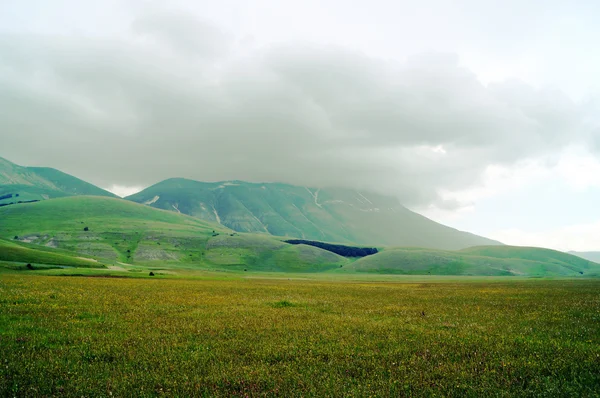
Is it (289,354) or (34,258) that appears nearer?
(289,354)

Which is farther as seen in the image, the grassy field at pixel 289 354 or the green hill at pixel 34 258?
the green hill at pixel 34 258

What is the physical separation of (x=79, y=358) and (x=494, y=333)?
60.9ft

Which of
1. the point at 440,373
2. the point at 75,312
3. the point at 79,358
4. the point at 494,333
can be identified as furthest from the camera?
the point at 75,312

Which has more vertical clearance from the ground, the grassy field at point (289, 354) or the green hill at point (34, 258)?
the grassy field at point (289, 354)

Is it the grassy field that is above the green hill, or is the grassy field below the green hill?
above

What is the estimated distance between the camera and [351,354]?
45.4ft

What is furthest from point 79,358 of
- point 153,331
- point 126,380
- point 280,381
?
point 280,381

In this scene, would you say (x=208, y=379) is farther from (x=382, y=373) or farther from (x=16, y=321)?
(x=16, y=321)

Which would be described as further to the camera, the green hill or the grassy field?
the green hill

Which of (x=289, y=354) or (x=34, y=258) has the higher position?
(x=289, y=354)

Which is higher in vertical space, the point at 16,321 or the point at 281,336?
the point at 281,336

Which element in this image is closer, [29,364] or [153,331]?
[29,364]

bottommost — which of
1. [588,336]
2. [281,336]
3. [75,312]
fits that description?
[75,312]

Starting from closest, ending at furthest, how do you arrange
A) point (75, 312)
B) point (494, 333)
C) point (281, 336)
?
1. point (281, 336)
2. point (494, 333)
3. point (75, 312)
